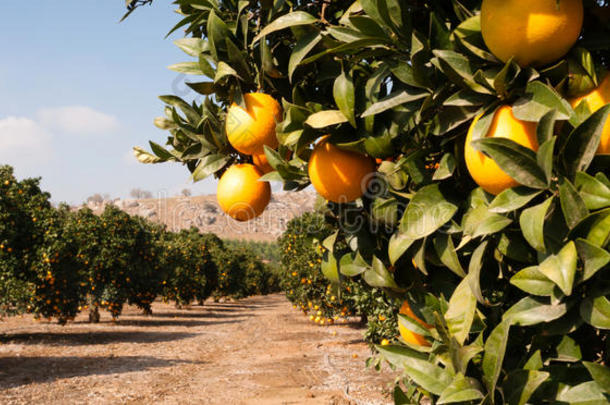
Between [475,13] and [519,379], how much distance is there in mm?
836

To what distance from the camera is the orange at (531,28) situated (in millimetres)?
935

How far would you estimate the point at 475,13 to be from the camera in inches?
44.0

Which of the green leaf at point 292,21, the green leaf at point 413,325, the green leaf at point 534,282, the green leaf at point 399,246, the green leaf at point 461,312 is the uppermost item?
the green leaf at point 292,21

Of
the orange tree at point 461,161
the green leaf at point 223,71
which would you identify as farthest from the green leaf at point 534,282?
the green leaf at point 223,71

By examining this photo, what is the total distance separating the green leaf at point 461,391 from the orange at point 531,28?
2.26ft

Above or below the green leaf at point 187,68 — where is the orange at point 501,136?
below

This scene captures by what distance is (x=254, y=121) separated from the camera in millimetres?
1402

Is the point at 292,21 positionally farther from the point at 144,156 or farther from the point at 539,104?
the point at 144,156

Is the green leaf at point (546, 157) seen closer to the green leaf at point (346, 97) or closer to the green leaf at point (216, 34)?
the green leaf at point (346, 97)

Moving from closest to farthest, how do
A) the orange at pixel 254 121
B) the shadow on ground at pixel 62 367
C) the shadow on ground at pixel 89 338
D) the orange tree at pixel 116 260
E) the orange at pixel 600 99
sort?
the orange at pixel 600 99 < the orange at pixel 254 121 < the shadow on ground at pixel 62 367 < the shadow on ground at pixel 89 338 < the orange tree at pixel 116 260

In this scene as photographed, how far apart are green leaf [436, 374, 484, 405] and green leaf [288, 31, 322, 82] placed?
84 centimetres

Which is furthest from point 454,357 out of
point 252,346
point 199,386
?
point 252,346

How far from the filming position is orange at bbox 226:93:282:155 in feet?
4.60

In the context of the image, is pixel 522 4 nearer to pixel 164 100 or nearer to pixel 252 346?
pixel 164 100
